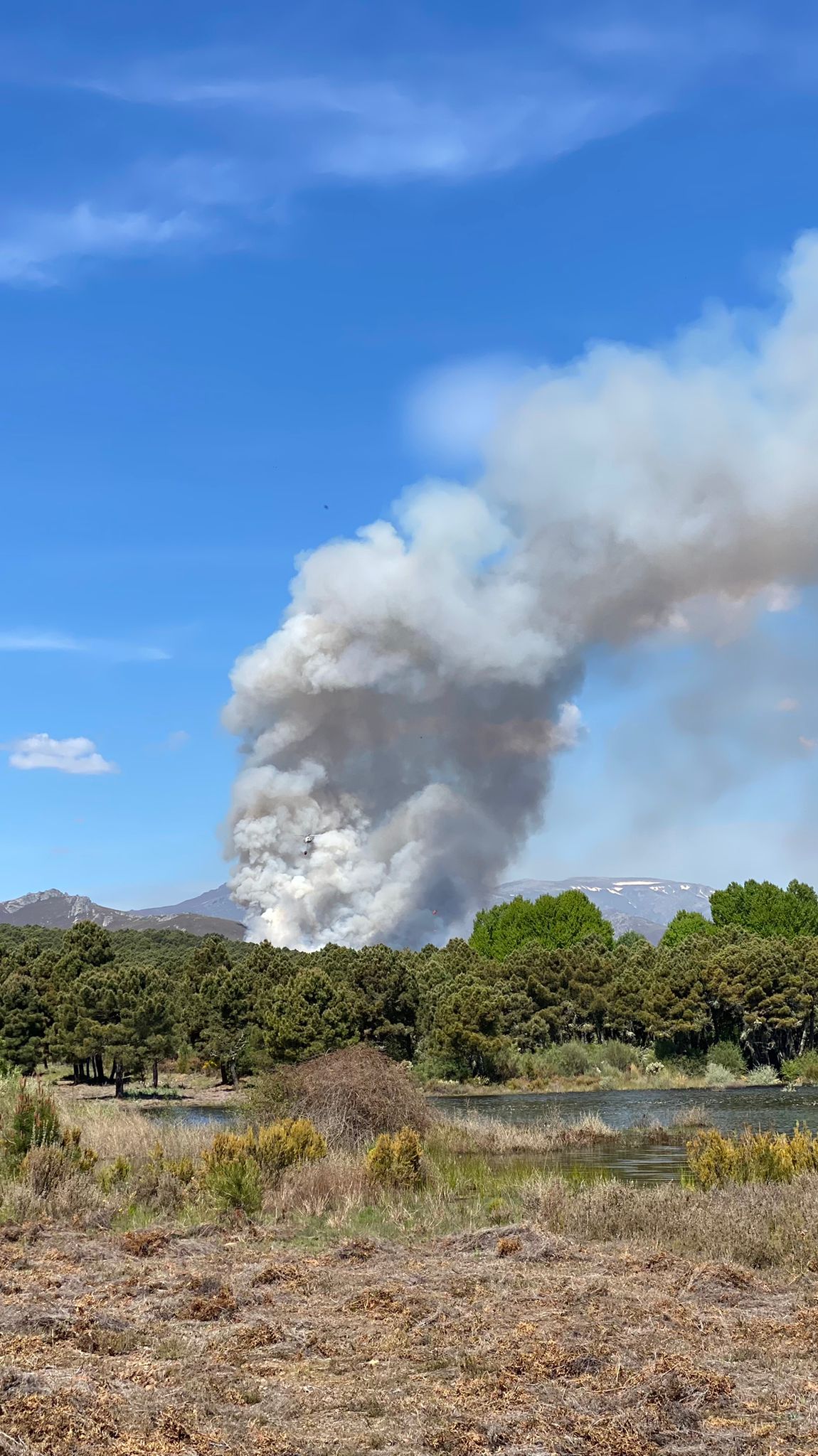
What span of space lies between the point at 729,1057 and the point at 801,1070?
21.1ft

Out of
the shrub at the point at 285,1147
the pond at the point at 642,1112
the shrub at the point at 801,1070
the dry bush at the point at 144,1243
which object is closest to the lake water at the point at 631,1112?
the pond at the point at 642,1112

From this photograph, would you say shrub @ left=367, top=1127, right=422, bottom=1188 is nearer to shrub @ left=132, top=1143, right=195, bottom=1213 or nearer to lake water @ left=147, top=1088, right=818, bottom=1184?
shrub @ left=132, top=1143, right=195, bottom=1213

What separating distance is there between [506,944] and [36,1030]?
8740 cm

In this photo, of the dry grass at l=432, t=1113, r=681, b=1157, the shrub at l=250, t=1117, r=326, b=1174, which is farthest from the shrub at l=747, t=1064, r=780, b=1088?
the shrub at l=250, t=1117, r=326, b=1174

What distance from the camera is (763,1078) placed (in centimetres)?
7612

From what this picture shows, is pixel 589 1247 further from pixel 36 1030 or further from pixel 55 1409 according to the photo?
pixel 36 1030

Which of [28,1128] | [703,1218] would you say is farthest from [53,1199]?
[703,1218]

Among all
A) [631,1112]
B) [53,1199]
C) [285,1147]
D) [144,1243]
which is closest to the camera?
[144,1243]

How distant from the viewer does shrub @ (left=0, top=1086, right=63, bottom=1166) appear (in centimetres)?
1939

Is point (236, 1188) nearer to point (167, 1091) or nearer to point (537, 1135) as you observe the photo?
point (537, 1135)

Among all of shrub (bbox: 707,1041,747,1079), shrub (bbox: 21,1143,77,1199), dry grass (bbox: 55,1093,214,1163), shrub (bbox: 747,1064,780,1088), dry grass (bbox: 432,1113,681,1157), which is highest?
shrub (bbox: 21,1143,77,1199)

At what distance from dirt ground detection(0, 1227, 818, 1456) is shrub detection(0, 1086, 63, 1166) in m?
4.96

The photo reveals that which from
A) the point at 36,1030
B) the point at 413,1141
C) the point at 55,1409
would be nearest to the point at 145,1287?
the point at 55,1409

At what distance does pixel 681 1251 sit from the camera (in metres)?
14.9
